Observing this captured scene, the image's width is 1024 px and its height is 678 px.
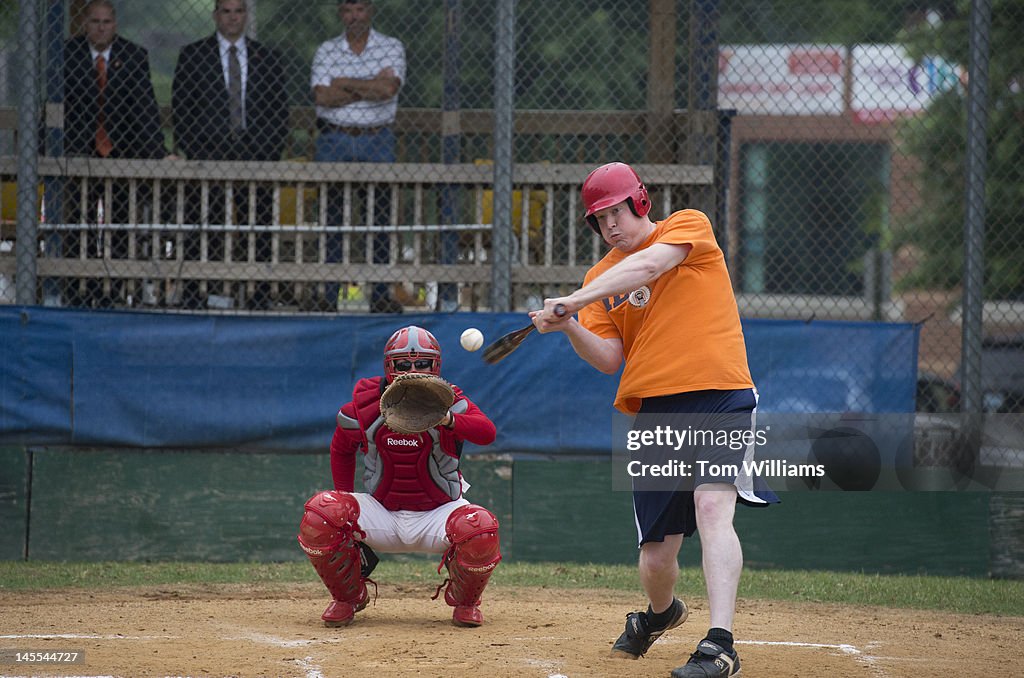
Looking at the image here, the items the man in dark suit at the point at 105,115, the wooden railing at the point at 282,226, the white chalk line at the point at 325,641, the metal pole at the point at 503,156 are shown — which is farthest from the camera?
the man in dark suit at the point at 105,115

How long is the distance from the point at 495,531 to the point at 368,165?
322cm

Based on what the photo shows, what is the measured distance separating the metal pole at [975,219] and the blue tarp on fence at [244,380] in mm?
1036

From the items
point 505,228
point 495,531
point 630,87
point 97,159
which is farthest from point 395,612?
point 630,87

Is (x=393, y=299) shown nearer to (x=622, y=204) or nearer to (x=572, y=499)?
(x=572, y=499)

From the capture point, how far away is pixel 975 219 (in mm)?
7547

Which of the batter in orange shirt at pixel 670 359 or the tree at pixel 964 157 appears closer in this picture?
the batter in orange shirt at pixel 670 359

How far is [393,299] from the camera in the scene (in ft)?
26.9

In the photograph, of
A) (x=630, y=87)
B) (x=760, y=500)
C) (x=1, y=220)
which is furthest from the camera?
(x=630, y=87)

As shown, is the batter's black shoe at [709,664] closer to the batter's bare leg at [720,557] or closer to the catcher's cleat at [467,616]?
the batter's bare leg at [720,557]

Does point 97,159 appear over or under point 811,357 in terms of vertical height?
over

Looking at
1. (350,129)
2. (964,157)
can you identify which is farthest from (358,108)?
(964,157)

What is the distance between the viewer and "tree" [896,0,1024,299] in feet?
33.6

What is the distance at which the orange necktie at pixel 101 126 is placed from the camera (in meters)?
8.02

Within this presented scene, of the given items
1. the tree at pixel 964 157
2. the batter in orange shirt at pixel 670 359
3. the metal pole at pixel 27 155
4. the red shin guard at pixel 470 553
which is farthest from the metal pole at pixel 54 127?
the tree at pixel 964 157
